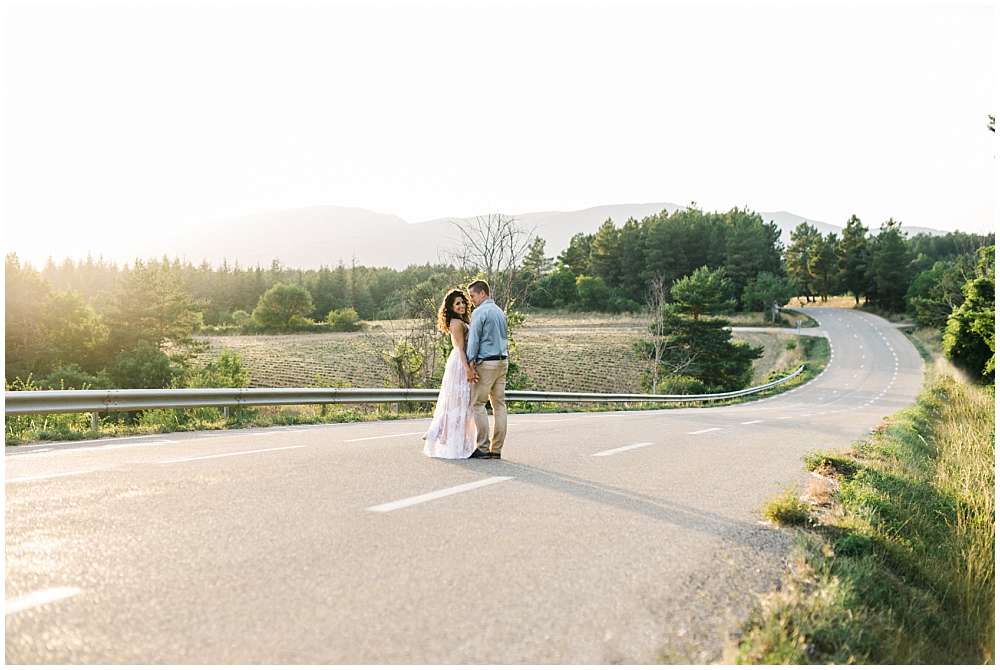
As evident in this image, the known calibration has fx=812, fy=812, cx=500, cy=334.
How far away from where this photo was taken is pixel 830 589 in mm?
4734

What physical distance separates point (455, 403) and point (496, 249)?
21.5m

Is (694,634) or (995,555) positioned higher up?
(694,634)

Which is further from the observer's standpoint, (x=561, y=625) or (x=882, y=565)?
(x=882, y=565)

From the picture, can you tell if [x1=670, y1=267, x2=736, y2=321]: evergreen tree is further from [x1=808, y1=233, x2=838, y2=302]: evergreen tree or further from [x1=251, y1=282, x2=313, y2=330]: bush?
[x1=808, y1=233, x2=838, y2=302]: evergreen tree

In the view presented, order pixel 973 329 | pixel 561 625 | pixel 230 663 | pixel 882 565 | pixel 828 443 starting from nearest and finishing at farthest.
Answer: pixel 230 663 → pixel 561 625 → pixel 882 565 → pixel 828 443 → pixel 973 329

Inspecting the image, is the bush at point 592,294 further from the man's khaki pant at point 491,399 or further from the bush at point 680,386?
the man's khaki pant at point 491,399

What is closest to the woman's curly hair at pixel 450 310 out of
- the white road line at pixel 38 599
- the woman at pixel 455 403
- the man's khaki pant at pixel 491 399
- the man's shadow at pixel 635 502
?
the woman at pixel 455 403

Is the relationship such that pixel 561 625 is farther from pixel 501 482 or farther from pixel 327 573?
pixel 501 482

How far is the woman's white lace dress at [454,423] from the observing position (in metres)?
9.27

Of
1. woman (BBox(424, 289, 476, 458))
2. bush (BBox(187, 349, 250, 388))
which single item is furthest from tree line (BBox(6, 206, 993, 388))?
woman (BBox(424, 289, 476, 458))

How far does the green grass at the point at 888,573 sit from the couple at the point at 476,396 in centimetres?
371

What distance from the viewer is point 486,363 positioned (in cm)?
947

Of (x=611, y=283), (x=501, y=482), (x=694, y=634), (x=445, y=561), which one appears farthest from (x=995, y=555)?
(x=611, y=283)

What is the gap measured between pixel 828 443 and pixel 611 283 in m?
109
